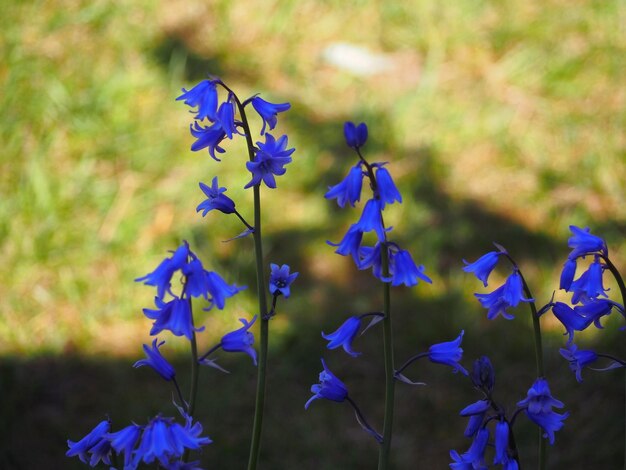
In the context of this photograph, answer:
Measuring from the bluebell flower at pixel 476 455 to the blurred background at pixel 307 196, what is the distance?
1.66 metres

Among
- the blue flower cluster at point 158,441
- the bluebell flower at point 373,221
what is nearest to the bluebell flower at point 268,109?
the bluebell flower at point 373,221

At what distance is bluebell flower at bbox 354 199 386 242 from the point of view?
5.83 ft

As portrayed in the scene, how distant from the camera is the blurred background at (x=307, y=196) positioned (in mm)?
3748

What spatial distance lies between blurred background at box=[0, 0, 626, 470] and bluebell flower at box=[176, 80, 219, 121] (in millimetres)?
1931

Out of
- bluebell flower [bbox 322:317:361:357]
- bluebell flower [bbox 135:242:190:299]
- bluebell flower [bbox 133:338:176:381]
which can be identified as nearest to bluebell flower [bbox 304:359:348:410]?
bluebell flower [bbox 322:317:361:357]

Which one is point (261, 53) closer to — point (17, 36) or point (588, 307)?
point (17, 36)

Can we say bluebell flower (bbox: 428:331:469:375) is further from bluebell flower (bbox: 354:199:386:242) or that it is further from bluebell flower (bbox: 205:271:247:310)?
bluebell flower (bbox: 205:271:247:310)

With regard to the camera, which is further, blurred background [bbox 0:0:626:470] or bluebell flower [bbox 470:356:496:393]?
blurred background [bbox 0:0:626:470]

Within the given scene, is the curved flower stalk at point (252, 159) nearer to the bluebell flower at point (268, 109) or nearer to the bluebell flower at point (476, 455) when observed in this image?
the bluebell flower at point (268, 109)

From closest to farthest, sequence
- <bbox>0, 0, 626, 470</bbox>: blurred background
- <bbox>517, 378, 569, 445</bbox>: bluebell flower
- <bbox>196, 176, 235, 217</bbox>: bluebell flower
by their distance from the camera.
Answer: <bbox>517, 378, 569, 445</bbox>: bluebell flower < <bbox>196, 176, 235, 217</bbox>: bluebell flower < <bbox>0, 0, 626, 470</bbox>: blurred background

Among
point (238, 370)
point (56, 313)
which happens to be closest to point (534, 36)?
point (238, 370)

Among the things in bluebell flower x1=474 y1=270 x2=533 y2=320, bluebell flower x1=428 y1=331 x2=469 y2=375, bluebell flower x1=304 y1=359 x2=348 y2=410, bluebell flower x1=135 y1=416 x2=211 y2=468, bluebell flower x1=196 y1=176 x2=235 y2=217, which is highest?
bluebell flower x1=196 y1=176 x2=235 y2=217

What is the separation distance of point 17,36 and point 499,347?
127 inches

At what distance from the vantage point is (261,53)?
5.60 metres
